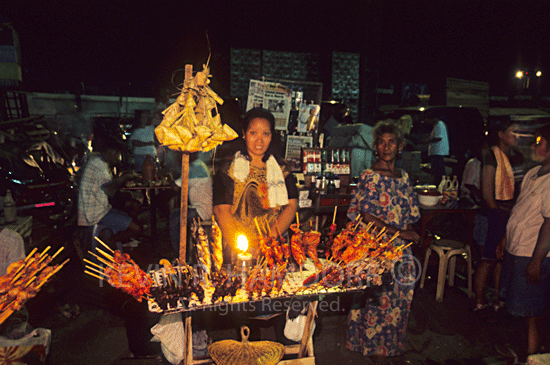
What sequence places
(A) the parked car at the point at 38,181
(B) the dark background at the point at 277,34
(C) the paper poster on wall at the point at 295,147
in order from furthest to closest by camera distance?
(B) the dark background at the point at 277,34
(C) the paper poster on wall at the point at 295,147
(A) the parked car at the point at 38,181

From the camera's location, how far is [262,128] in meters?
2.90

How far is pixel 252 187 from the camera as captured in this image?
9.72 feet

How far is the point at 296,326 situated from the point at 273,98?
4624mm

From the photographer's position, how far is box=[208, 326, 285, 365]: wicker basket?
235 cm

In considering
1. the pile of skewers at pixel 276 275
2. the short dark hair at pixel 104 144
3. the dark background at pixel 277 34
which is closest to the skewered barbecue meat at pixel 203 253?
the pile of skewers at pixel 276 275

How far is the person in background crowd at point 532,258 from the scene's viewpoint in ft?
9.49

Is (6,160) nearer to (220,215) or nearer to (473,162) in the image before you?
(220,215)

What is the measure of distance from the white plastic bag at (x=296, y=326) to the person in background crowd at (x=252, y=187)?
2.49 ft

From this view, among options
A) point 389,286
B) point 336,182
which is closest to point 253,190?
point 389,286

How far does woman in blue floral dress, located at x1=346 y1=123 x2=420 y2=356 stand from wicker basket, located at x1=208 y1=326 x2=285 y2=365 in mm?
1189

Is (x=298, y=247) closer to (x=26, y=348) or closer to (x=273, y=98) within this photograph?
(x=26, y=348)

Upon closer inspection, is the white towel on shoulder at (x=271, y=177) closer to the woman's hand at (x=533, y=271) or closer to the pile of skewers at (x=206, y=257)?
the pile of skewers at (x=206, y=257)

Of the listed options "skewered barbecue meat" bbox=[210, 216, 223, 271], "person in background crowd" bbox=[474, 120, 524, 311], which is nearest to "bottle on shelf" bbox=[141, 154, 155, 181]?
"skewered barbecue meat" bbox=[210, 216, 223, 271]

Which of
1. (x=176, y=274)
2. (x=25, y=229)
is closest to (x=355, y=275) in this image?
(x=176, y=274)
